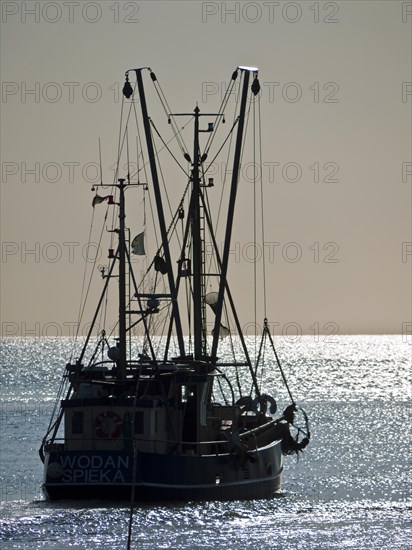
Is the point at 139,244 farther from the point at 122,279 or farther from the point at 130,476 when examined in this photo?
the point at 130,476

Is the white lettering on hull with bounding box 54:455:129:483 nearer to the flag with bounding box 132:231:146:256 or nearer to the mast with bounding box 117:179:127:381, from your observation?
the mast with bounding box 117:179:127:381

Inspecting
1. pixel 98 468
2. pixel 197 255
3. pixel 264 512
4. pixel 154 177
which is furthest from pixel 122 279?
pixel 264 512

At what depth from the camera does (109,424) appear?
184 feet

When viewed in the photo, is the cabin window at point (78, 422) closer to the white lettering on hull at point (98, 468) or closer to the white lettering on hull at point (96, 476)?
the white lettering on hull at point (98, 468)

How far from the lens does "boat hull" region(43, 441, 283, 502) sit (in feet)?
180

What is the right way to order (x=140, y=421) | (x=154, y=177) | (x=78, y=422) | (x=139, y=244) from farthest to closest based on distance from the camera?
(x=154, y=177), (x=139, y=244), (x=78, y=422), (x=140, y=421)

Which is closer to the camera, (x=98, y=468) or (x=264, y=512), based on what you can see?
(x=98, y=468)

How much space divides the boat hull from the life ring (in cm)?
128

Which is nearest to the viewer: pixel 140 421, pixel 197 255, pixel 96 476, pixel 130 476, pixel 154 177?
pixel 130 476

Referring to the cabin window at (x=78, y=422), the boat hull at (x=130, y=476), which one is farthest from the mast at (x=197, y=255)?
the cabin window at (x=78, y=422)

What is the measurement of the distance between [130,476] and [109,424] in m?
2.55

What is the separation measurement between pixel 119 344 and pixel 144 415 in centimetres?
330

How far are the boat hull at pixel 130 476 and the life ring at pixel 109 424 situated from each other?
1.28 metres

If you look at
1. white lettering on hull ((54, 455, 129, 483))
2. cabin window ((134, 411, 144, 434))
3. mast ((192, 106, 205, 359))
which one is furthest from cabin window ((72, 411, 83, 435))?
mast ((192, 106, 205, 359))
